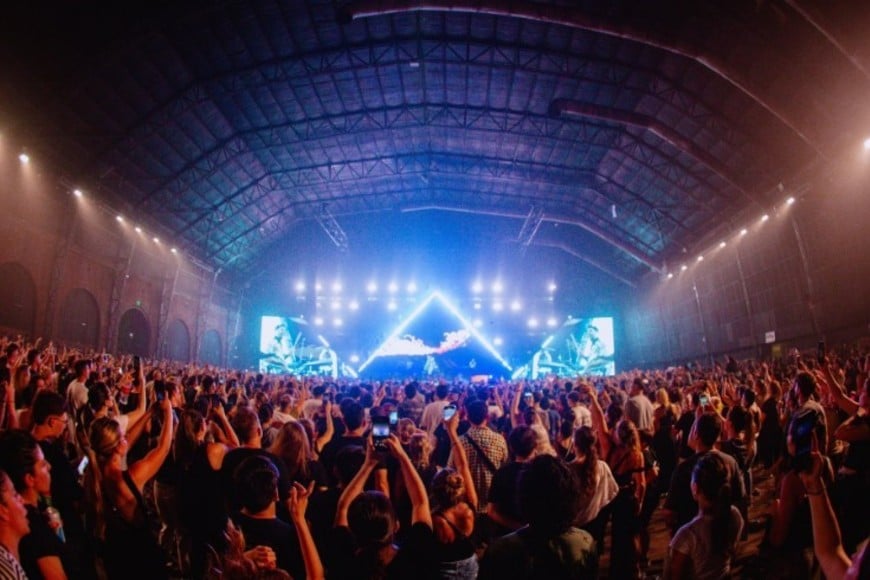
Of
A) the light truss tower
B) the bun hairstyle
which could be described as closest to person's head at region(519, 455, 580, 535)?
the bun hairstyle

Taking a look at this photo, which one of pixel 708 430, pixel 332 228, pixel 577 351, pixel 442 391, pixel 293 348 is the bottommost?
pixel 708 430

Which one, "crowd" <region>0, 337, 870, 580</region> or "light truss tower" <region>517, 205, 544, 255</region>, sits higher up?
"light truss tower" <region>517, 205, 544, 255</region>

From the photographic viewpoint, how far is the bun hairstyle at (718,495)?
239 cm

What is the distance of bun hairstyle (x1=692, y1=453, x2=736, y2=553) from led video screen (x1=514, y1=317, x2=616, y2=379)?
28.2 meters

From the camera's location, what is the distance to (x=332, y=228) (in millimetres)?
29609

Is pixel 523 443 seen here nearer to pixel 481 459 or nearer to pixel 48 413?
pixel 481 459

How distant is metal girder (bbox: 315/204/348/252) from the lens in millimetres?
27641

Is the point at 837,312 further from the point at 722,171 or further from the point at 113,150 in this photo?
the point at 113,150

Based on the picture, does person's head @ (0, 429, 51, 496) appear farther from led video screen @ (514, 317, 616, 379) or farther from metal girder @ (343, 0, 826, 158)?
led video screen @ (514, 317, 616, 379)

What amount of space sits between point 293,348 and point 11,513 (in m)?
29.4

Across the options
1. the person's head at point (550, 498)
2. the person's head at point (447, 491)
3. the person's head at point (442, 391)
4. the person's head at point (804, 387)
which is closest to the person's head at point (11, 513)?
the person's head at point (447, 491)

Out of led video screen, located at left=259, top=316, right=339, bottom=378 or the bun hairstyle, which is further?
led video screen, located at left=259, top=316, right=339, bottom=378

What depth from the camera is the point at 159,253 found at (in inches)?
887

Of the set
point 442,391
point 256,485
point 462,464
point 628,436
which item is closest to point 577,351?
point 442,391
